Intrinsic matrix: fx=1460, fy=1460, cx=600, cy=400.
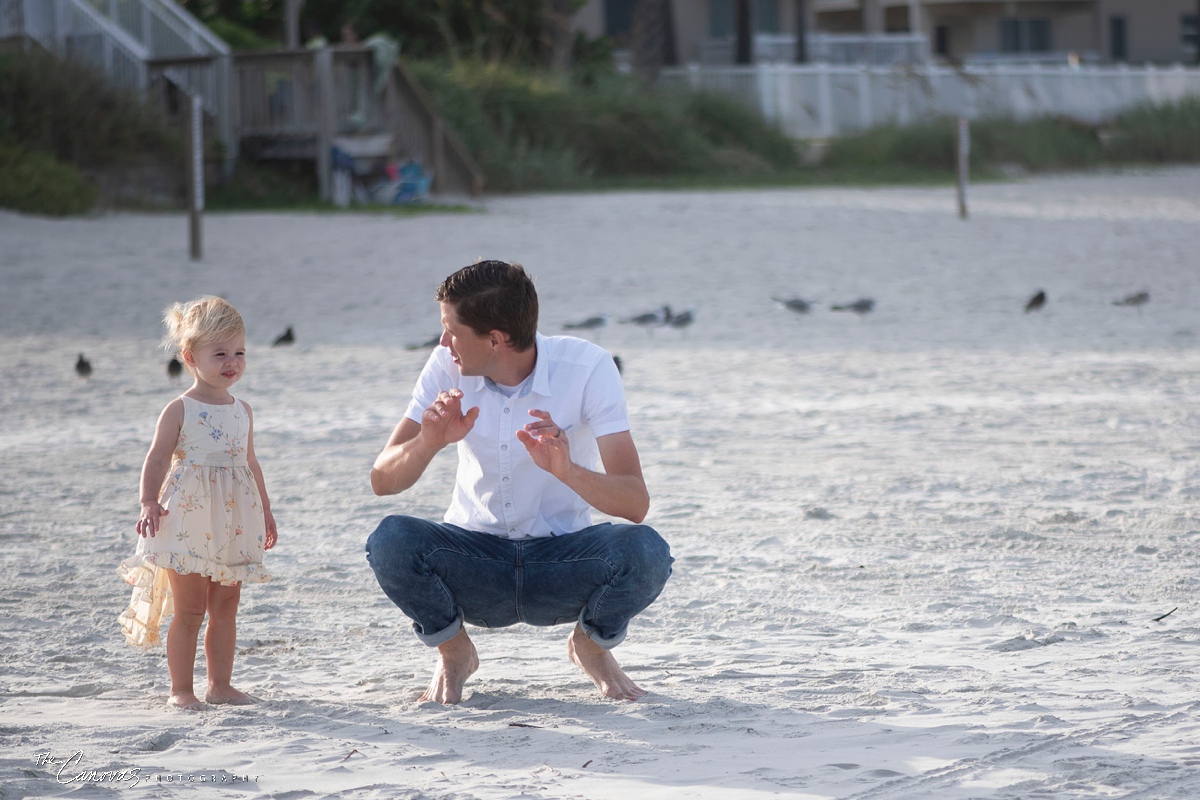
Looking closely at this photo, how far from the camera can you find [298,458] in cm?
718

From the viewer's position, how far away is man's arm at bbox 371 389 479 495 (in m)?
3.56

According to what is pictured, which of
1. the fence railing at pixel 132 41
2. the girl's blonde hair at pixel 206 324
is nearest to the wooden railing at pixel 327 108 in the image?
the fence railing at pixel 132 41

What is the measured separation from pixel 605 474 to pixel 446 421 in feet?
1.41

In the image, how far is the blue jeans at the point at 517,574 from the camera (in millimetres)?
3771

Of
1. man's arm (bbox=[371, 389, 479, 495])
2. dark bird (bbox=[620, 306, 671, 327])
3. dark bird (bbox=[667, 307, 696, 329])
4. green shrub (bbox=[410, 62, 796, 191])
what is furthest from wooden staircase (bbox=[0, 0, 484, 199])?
man's arm (bbox=[371, 389, 479, 495])

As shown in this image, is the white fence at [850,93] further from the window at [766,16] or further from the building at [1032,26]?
the window at [766,16]

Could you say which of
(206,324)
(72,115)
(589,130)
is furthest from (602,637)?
(589,130)

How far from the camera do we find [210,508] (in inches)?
150

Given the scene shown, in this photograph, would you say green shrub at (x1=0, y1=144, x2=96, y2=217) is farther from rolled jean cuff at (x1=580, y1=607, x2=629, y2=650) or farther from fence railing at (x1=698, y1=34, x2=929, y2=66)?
fence railing at (x1=698, y1=34, x2=929, y2=66)

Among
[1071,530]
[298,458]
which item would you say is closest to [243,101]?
[298,458]

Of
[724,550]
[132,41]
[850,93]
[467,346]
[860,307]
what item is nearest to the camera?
[467,346]

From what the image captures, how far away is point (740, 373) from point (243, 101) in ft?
40.9

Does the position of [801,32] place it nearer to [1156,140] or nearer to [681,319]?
[1156,140]

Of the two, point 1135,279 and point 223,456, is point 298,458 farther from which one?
point 1135,279
